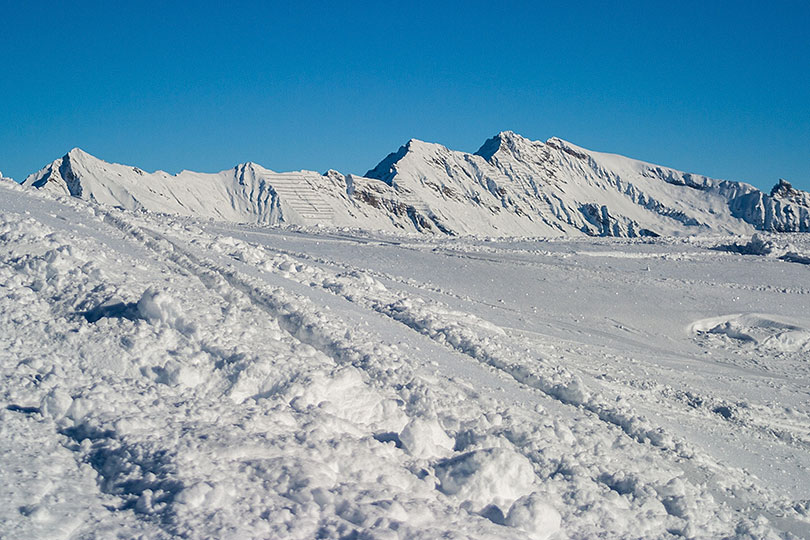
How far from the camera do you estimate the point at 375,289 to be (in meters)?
12.8

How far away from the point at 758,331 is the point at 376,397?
1021 cm

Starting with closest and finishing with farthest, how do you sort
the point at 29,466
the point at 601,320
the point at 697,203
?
the point at 29,466, the point at 601,320, the point at 697,203

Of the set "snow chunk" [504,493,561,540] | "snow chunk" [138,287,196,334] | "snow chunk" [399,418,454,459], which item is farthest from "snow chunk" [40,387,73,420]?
"snow chunk" [504,493,561,540]

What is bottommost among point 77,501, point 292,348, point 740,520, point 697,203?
point 740,520

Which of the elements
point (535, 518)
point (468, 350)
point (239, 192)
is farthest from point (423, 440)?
point (239, 192)

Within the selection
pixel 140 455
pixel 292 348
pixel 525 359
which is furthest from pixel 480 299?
pixel 140 455

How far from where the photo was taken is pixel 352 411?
20.2 feet

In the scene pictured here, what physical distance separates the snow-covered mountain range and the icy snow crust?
81.5m

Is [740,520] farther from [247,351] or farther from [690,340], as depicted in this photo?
[690,340]

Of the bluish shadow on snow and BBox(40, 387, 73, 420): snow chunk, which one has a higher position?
the bluish shadow on snow

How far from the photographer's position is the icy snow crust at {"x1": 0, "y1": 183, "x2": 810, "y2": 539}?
4516mm

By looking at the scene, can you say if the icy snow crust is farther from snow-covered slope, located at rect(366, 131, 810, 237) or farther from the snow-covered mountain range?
snow-covered slope, located at rect(366, 131, 810, 237)

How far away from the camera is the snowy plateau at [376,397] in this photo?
4.57 m

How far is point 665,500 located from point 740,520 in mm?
594
